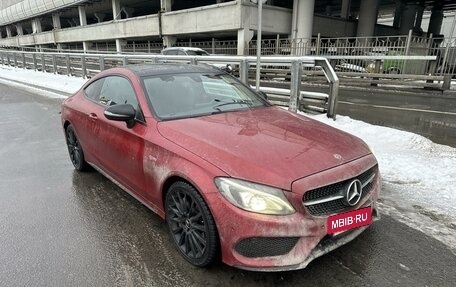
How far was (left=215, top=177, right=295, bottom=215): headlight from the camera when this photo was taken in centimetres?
254

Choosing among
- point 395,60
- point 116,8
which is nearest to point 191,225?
point 395,60

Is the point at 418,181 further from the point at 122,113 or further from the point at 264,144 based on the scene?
the point at 122,113

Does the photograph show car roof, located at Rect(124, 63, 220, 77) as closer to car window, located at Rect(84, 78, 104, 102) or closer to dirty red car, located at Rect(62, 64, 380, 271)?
dirty red car, located at Rect(62, 64, 380, 271)

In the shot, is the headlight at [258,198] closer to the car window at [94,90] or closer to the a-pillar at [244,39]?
the car window at [94,90]

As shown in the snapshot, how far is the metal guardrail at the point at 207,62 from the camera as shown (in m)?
7.74

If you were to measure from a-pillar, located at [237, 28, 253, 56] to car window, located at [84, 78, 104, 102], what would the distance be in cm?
2051

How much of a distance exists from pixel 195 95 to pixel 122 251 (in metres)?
1.74

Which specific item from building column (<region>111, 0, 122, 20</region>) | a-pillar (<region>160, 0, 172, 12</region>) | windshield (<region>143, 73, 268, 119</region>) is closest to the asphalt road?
windshield (<region>143, 73, 268, 119</region>)

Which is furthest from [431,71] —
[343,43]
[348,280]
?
[348,280]

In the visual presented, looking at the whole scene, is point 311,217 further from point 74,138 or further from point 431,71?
point 431,71

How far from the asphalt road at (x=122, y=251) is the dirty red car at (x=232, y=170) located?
0.26 m

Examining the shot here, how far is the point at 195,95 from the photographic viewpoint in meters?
3.95

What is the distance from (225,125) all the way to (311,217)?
4.01 ft

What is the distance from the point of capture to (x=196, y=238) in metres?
2.96
